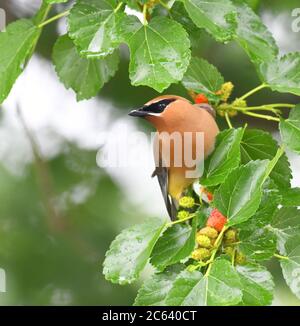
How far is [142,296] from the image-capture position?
94cm

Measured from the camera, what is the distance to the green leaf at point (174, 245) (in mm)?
909

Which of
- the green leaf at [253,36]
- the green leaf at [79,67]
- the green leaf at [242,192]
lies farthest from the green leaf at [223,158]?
the green leaf at [79,67]

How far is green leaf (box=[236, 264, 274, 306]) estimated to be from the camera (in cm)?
88

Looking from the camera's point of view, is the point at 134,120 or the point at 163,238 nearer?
the point at 163,238

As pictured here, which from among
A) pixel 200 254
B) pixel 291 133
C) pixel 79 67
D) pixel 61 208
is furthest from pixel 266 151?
pixel 61 208

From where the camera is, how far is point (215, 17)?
94 cm

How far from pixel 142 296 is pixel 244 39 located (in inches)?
12.1

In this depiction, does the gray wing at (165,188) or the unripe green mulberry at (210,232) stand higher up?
the unripe green mulberry at (210,232)

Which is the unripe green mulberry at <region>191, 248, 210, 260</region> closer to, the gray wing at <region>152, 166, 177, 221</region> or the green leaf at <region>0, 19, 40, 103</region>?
the gray wing at <region>152, 166, 177, 221</region>

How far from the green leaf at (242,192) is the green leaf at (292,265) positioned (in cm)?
9

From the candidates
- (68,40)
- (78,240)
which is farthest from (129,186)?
(68,40)

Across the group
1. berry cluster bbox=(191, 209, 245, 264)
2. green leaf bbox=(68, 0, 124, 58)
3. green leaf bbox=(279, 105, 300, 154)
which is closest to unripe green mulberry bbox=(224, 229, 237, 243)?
berry cluster bbox=(191, 209, 245, 264)

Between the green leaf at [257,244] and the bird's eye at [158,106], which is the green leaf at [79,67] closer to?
the bird's eye at [158,106]

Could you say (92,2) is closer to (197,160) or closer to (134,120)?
(197,160)
